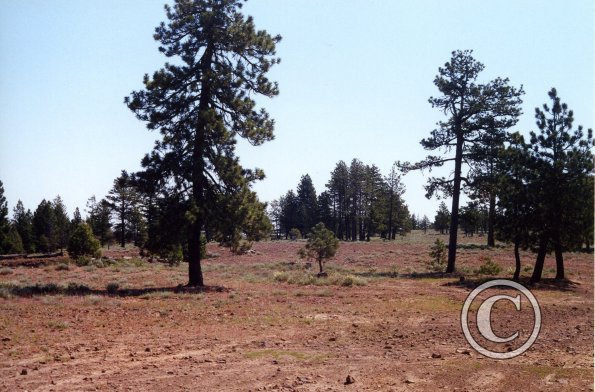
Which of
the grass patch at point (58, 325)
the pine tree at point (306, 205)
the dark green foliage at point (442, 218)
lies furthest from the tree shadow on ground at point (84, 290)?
the pine tree at point (306, 205)

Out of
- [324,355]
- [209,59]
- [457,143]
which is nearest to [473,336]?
[324,355]

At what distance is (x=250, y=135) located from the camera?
21.9 metres

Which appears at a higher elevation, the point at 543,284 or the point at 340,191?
the point at 340,191

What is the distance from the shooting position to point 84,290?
1877 centimetres

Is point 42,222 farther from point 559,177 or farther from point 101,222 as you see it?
point 559,177

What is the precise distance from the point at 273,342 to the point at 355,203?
75450mm

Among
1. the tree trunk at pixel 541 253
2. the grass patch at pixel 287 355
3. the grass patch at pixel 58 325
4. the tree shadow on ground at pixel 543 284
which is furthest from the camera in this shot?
the tree trunk at pixel 541 253

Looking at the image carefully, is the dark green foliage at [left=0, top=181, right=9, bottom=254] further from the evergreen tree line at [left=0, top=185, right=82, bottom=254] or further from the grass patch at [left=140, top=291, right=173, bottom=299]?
the grass patch at [left=140, top=291, right=173, bottom=299]

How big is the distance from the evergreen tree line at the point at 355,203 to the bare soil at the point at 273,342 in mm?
59640

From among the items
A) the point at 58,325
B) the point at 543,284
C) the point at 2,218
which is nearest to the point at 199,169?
the point at 58,325

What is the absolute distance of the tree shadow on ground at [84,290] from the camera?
675 inches

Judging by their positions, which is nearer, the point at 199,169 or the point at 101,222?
the point at 199,169

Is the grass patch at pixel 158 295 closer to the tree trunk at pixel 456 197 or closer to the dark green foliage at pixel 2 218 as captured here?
the tree trunk at pixel 456 197

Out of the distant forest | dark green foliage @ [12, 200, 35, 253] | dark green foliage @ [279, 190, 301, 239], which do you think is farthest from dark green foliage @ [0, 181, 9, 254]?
dark green foliage @ [279, 190, 301, 239]
